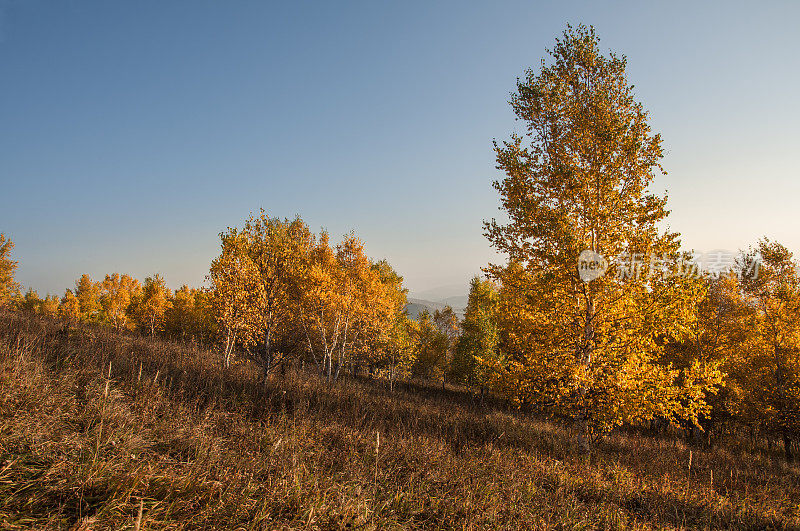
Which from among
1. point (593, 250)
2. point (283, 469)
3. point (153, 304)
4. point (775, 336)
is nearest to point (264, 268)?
point (283, 469)

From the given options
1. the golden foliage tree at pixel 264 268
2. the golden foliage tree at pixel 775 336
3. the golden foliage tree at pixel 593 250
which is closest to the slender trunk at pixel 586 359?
the golden foliage tree at pixel 593 250

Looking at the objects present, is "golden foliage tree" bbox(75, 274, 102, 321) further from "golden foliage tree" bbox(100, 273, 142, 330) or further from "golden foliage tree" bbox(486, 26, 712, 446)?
"golden foliage tree" bbox(486, 26, 712, 446)

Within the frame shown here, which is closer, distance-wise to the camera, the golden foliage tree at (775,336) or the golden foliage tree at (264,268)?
the golden foliage tree at (264,268)

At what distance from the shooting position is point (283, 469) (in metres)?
4.61

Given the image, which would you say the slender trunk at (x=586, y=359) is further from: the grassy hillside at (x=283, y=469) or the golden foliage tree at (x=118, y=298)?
the golden foliage tree at (x=118, y=298)

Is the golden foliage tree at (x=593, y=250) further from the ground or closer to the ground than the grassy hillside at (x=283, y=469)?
further from the ground

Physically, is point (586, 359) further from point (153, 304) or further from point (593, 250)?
point (153, 304)

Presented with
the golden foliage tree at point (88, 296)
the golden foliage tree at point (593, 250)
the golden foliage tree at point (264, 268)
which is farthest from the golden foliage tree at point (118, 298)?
the golden foliage tree at point (593, 250)

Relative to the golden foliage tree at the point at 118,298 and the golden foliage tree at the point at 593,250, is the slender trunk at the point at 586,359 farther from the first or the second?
the golden foliage tree at the point at 118,298

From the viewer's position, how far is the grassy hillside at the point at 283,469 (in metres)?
3.31

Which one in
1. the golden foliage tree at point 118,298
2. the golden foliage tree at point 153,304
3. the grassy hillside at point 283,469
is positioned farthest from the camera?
the golden foliage tree at point 118,298

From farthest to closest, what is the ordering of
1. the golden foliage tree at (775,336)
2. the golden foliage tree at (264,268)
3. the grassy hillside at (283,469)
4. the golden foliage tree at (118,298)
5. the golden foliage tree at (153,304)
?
the golden foliage tree at (118,298)
the golden foliage tree at (153,304)
the golden foliage tree at (775,336)
the golden foliage tree at (264,268)
the grassy hillside at (283,469)

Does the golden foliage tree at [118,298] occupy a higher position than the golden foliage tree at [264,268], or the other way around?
the golden foliage tree at [264,268]

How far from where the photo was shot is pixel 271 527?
11.0ft
